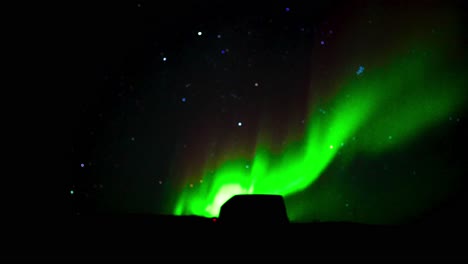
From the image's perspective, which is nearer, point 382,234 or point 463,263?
point 463,263

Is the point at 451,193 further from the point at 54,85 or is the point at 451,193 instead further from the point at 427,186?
the point at 54,85

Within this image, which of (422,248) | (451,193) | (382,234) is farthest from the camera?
(451,193)

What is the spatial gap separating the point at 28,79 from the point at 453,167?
678 cm

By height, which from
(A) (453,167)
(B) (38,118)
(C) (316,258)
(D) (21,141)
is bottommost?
(C) (316,258)

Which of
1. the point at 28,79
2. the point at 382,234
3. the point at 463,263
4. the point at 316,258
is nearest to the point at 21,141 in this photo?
the point at 28,79

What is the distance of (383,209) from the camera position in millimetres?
6082

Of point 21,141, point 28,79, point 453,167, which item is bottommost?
point 21,141

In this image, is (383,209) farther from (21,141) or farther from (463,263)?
(21,141)

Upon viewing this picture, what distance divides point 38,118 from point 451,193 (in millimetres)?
6642

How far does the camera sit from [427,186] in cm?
604

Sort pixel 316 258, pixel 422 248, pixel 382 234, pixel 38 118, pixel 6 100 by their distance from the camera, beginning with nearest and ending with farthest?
pixel 316 258 → pixel 422 248 → pixel 382 234 → pixel 6 100 → pixel 38 118

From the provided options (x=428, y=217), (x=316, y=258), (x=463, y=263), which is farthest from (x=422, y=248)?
(x=428, y=217)

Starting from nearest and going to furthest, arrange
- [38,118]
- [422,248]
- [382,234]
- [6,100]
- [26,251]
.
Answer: [26,251] → [422,248] → [382,234] → [6,100] → [38,118]

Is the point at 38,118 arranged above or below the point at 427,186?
below
